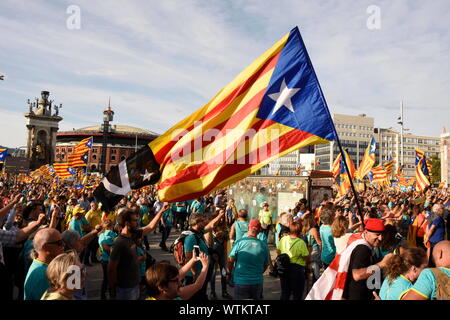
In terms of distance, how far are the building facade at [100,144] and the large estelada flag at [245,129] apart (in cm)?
11451

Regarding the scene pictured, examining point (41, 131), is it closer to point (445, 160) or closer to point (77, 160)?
point (77, 160)

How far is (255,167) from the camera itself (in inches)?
185

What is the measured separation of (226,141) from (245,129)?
0.32m

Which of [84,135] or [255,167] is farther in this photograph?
[84,135]

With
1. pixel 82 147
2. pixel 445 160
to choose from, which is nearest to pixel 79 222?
pixel 82 147

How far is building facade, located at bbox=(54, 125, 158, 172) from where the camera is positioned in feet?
398

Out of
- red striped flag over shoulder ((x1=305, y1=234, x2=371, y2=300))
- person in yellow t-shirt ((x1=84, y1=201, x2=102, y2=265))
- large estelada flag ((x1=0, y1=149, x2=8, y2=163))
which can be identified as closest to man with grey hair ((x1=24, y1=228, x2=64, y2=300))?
red striped flag over shoulder ((x1=305, y1=234, x2=371, y2=300))

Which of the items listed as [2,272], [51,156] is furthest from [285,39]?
[51,156]

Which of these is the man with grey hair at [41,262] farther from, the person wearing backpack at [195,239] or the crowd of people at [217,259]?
the person wearing backpack at [195,239]

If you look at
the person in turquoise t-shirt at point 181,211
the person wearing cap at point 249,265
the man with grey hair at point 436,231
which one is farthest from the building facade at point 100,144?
the person wearing cap at point 249,265

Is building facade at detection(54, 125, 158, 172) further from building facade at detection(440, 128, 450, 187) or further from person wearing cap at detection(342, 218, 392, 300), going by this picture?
person wearing cap at detection(342, 218, 392, 300)
